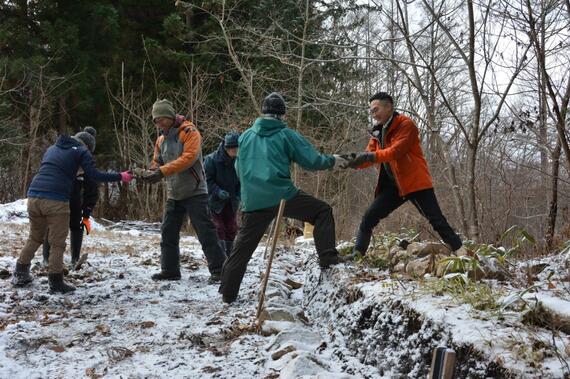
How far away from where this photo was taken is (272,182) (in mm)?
4664

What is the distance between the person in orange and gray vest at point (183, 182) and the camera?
579 cm

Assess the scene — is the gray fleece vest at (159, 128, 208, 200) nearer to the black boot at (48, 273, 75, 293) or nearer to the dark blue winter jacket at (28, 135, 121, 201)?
the dark blue winter jacket at (28, 135, 121, 201)

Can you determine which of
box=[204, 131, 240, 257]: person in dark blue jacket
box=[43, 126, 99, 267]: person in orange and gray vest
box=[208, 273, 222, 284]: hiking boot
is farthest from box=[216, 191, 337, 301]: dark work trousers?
box=[43, 126, 99, 267]: person in orange and gray vest

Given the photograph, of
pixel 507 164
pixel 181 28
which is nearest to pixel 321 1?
pixel 181 28

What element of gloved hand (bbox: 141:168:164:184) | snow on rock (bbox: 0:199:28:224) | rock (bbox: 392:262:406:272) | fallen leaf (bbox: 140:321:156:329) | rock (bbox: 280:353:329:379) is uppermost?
gloved hand (bbox: 141:168:164:184)

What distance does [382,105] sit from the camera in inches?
205

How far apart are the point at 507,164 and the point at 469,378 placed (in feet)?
22.7

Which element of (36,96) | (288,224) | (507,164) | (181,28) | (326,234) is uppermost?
(181,28)

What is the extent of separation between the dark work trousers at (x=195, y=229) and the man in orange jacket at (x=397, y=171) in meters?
1.67

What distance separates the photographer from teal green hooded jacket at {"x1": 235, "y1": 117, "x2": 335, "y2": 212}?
4672 millimetres

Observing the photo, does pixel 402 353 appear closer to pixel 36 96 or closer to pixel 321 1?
pixel 321 1

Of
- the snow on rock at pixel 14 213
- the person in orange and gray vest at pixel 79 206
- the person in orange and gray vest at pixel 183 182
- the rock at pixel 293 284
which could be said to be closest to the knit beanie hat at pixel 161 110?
the person in orange and gray vest at pixel 183 182

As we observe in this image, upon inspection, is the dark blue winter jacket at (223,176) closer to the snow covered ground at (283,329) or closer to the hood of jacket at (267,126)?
the snow covered ground at (283,329)

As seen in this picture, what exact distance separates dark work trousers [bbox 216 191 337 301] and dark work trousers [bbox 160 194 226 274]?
100 centimetres
